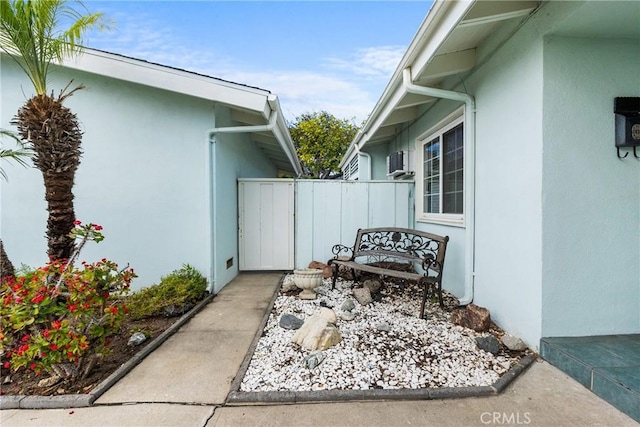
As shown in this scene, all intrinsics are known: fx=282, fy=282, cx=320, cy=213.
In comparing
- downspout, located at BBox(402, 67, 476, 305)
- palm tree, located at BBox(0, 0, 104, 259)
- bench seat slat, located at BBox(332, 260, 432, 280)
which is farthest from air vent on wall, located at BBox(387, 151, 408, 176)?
palm tree, located at BBox(0, 0, 104, 259)

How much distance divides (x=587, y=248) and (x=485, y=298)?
1192 mm

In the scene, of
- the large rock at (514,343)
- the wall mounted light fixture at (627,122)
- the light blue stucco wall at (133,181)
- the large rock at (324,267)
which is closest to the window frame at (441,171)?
the wall mounted light fixture at (627,122)

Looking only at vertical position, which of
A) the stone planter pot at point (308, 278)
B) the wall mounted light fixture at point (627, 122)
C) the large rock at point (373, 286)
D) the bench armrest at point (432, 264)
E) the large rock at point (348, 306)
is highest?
the wall mounted light fixture at point (627, 122)

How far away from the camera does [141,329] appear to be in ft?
10.8

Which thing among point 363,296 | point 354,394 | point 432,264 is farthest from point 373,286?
point 354,394

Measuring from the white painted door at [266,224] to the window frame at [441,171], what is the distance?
2578mm

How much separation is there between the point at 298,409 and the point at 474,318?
86.2 inches

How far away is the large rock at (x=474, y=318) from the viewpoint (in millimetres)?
3047

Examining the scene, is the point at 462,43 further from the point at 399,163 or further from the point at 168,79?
the point at 168,79

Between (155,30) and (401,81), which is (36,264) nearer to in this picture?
(155,30)

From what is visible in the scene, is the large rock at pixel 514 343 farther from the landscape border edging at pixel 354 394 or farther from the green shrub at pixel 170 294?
the green shrub at pixel 170 294

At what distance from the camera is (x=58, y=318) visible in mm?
2352

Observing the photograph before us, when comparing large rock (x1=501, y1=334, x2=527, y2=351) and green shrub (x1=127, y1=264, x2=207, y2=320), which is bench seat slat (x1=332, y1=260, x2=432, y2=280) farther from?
green shrub (x1=127, y1=264, x2=207, y2=320)

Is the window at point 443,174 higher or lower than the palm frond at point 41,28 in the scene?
lower
